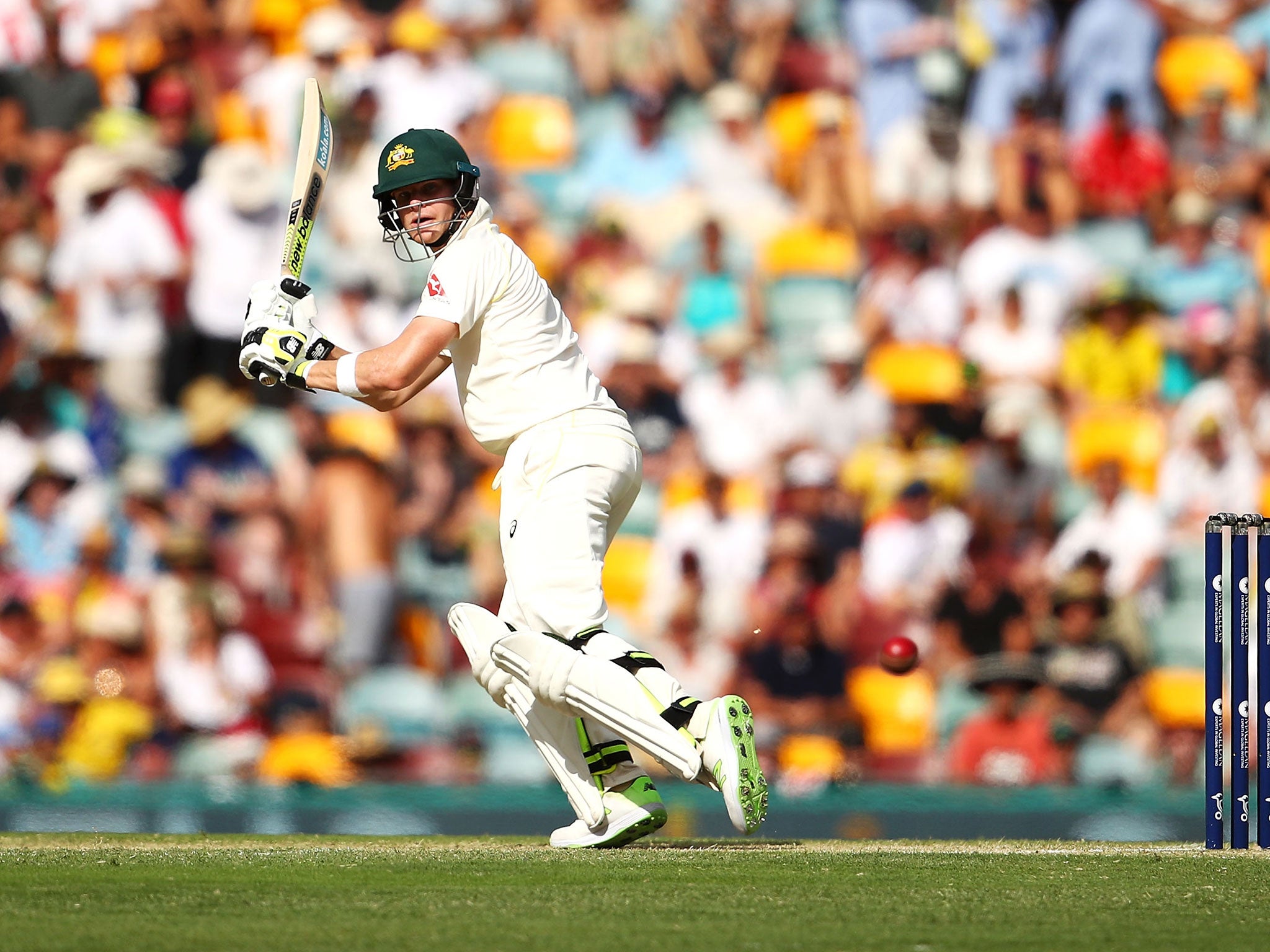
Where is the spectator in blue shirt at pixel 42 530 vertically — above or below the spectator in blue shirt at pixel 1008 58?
below

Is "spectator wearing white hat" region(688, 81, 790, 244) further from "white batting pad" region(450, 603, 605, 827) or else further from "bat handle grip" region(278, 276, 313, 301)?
"white batting pad" region(450, 603, 605, 827)

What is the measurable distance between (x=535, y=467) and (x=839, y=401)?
17.2ft

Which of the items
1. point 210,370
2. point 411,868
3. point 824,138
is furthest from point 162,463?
point 411,868

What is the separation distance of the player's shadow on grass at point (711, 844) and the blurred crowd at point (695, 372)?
253 centimetres

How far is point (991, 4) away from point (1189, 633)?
441 centimetres

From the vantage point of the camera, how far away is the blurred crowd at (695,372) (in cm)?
888

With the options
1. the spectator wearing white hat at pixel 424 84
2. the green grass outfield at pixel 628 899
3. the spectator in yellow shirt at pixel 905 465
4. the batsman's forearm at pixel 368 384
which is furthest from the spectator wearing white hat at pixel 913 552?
the batsman's forearm at pixel 368 384

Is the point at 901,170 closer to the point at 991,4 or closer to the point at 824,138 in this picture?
the point at 824,138

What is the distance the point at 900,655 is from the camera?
8547mm

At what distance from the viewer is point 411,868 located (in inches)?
178

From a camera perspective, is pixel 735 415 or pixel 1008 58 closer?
pixel 735 415

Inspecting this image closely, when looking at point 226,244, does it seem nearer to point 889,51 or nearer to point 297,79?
point 297,79

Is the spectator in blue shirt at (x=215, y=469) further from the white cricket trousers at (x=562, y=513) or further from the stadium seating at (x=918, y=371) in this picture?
the white cricket trousers at (x=562, y=513)

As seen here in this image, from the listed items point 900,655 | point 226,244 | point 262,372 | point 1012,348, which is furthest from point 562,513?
point 226,244
